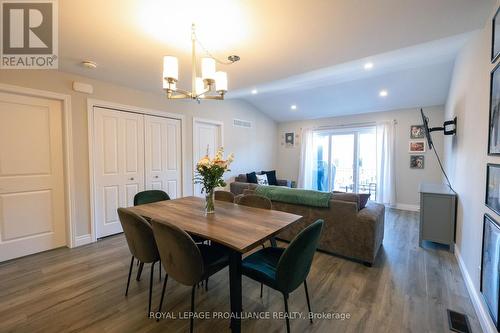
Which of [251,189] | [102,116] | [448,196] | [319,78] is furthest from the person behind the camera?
[319,78]

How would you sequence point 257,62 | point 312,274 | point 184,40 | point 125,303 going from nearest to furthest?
point 125,303 → point 184,40 → point 312,274 → point 257,62

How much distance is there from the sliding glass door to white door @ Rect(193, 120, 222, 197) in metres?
2.96

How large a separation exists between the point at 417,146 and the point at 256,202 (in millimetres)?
4515

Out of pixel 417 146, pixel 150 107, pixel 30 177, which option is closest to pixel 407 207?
pixel 417 146

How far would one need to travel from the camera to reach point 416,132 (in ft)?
16.4

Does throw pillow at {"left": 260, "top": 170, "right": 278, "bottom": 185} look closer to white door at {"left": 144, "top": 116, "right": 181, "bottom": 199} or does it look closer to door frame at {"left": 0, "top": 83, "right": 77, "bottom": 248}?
white door at {"left": 144, "top": 116, "right": 181, "bottom": 199}

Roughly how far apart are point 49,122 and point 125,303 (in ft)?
8.34

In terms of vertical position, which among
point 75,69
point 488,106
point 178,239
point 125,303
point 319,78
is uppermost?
point 319,78

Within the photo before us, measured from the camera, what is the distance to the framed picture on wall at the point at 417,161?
496cm

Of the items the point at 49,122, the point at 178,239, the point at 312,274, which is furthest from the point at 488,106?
the point at 49,122

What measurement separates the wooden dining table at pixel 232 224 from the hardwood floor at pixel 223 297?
50 centimetres

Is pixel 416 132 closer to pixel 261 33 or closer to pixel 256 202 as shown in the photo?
pixel 256 202

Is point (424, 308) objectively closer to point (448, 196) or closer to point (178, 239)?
point (448, 196)

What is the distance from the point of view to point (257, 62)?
2699mm
